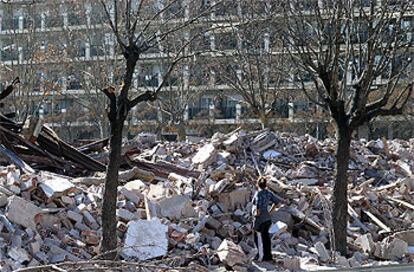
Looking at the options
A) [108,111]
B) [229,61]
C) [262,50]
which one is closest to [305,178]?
[108,111]

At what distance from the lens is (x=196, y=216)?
12703 millimetres

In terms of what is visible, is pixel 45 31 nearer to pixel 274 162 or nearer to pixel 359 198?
pixel 274 162

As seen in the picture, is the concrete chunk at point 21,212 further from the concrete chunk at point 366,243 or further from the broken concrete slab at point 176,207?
the concrete chunk at point 366,243

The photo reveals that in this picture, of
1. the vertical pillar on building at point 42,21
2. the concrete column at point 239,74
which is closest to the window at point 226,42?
the concrete column at point 239,74

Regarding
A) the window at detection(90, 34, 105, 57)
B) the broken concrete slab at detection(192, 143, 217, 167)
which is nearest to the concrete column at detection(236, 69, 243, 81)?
the window at detection(90, 34, 105, 57)

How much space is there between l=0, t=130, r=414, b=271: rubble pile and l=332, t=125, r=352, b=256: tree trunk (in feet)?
1.10

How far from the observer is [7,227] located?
434 inches

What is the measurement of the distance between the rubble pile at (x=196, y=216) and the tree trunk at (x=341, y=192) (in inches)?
13.2

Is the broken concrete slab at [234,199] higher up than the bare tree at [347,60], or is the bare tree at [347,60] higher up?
the bare tree at [347,60]

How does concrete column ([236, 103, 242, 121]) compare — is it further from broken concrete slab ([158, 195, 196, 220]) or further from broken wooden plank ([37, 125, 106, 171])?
broken concrete slab ([158, 195, 196, 220])

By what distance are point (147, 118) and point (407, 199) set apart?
107ft

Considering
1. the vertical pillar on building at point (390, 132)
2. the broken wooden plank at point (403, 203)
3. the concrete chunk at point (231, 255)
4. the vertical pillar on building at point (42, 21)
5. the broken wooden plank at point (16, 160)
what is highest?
the vertical pillar on building at point (42, 21)

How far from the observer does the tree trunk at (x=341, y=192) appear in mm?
12000

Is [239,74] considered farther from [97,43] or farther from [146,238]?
[146,238]
